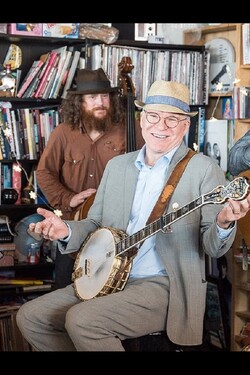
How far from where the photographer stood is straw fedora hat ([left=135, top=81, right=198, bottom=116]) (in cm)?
356

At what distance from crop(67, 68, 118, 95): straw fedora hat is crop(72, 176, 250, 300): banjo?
127 centimetres

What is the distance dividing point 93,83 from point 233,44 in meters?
1.04

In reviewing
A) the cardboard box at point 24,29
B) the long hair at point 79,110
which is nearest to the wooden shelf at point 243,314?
the long hair at point 79,110

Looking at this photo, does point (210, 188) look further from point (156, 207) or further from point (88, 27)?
point (88, 27)

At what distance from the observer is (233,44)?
17.0 feet

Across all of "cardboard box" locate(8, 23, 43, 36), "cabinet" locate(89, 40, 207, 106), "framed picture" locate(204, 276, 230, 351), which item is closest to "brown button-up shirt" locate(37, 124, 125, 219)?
Result: "cabinet" locate(89, 40, 207, 106)

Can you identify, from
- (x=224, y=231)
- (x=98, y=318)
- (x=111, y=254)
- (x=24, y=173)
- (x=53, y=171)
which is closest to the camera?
(x=224, y=231)

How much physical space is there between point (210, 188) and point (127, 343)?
27.6 inches

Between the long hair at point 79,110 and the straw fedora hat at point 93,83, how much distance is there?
0.05 metres

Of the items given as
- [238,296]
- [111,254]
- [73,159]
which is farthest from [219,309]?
[111,254]

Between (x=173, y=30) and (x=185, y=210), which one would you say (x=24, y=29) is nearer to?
(x=173, y=30)

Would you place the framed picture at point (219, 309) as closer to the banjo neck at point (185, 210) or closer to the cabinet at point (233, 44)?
the cabinet at point (233, 44)

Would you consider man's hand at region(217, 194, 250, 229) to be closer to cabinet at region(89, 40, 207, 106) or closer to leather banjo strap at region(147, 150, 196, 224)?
leather banjo strap at region(147, 150, 196, 224)

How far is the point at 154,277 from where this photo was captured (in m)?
3.45
